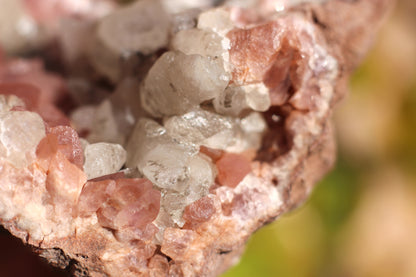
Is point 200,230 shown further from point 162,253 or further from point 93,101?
point 93,101

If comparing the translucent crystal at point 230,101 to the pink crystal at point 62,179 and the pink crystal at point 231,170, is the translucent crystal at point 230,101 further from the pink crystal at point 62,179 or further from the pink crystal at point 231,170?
the pink crystal at point 62,179

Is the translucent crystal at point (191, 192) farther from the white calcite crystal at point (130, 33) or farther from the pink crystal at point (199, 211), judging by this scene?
the white calcite crystal at point (130, 33)

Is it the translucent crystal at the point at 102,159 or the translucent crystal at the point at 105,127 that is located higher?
the translucent crystal at the point at 102,159

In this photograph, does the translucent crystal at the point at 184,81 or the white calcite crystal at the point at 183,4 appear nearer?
the translucent crystal at the point at 184,81

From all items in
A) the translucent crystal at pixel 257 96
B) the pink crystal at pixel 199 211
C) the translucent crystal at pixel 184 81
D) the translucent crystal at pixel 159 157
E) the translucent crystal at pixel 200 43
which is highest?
the translucent crystal at pixel 200 43

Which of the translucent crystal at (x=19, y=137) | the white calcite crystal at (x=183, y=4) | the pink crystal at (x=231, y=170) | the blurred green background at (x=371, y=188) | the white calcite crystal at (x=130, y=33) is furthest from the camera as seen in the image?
the blurred green background at (x=371, y=188)

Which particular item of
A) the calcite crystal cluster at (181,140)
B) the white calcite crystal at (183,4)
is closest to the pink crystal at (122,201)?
the calcite crystal cluster at (181,140)

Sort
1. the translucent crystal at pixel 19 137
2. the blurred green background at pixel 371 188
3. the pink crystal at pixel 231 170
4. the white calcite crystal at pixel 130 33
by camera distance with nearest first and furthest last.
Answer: the translucent crystal at pixel 19 137 < the pink crystal at pixel 231 170 < the white calcite crystal at pixel 130 33 < the blurred green background at pixel 371 188
